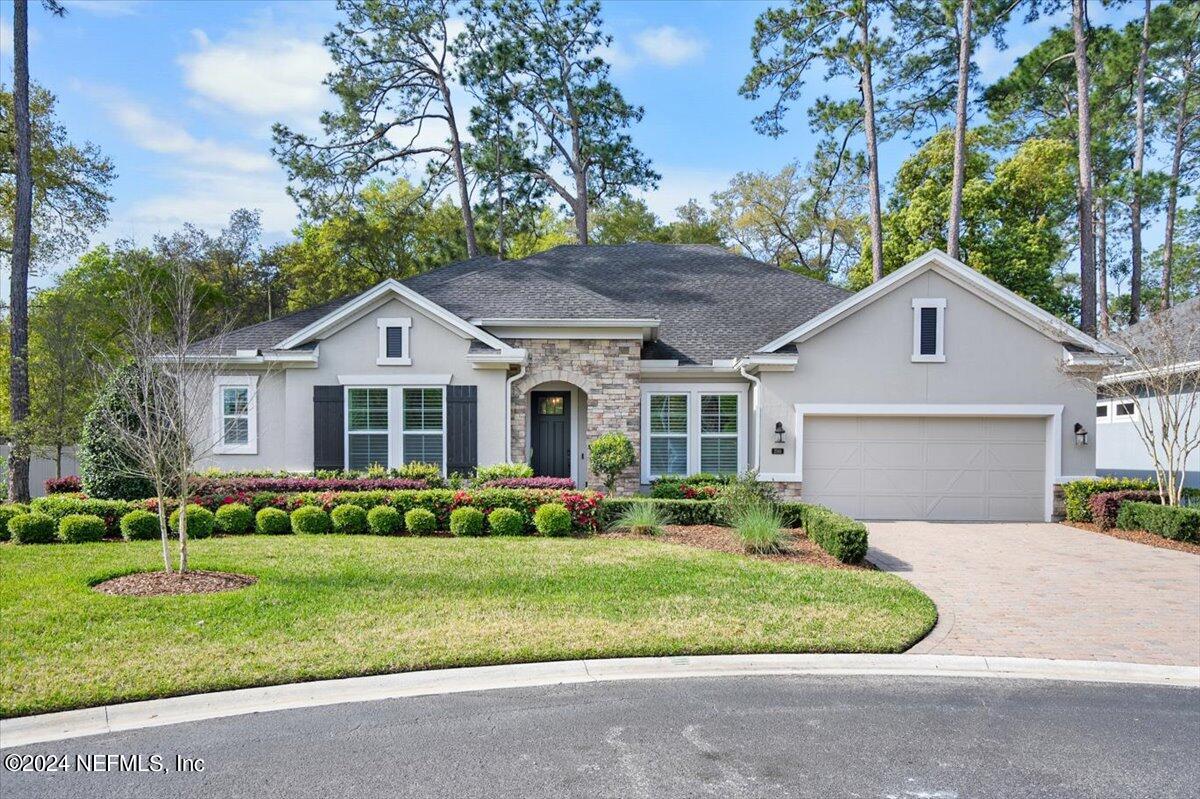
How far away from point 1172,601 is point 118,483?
15.0m

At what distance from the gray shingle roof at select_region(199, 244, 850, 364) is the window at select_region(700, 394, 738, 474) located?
0.98 metres

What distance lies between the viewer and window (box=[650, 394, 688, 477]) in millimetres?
15953

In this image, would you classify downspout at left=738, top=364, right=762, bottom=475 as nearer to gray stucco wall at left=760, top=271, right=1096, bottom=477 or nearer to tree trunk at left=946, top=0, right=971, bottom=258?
gray stucco wall at left=760, top=271, right=1096, bottom=477

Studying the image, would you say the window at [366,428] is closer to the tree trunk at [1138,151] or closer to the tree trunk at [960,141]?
the tree trunk at [960,141]

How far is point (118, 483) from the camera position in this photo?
12.2 metres

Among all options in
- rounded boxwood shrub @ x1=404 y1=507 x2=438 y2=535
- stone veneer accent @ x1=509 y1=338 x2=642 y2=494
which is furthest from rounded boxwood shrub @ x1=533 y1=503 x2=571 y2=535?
stone veneer accent @ x1=509 y1=338 x2=642 y2=494

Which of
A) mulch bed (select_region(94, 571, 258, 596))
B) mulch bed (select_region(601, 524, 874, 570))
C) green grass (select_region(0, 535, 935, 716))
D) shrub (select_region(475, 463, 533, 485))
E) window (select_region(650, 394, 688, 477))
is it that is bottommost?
mulch bed (select_region(601, 524, 874, 570))

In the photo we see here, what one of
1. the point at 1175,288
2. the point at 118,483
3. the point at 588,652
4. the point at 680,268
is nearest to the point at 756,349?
the point at 680,268

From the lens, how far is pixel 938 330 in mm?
14883

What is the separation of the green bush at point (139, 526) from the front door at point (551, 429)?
7529 mm

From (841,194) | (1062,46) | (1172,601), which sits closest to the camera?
(1172,601)

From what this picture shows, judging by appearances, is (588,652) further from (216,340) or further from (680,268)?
(680,268)

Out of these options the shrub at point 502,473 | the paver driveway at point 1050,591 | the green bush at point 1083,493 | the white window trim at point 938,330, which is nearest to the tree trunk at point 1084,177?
the green bush at point 1083,493

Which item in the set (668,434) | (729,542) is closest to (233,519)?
(729,542)
